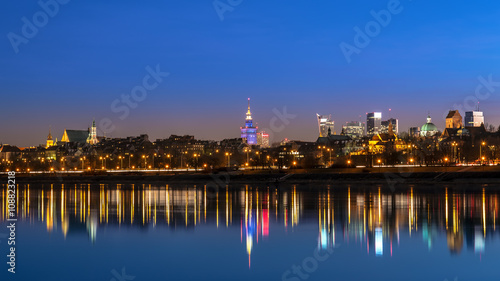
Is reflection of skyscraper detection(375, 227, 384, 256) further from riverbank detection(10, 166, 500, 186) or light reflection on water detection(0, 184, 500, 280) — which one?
riverbank detection(10, 166, 500, 186)

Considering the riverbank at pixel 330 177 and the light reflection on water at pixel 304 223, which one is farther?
the riverbank at pixel 330 177

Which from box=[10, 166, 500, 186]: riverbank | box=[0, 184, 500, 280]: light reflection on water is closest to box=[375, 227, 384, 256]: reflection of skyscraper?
box=[0, 184, 500, 280]: light reflection on water

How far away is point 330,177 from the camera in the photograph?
85.7 metres

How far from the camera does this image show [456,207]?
1491 inches

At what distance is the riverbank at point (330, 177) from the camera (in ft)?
247

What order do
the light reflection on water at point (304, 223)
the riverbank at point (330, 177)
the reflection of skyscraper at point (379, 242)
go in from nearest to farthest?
the reflection of skyscraper at point (379, 242) < the light reflection on water at point (304, 223) < the riverbank at point (330, 177)

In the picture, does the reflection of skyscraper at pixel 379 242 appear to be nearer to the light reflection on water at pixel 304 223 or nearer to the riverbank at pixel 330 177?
the light reflection on water at pixel 304 223

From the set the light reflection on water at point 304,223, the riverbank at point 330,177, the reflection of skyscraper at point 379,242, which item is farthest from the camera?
the riverbank at point 330,177

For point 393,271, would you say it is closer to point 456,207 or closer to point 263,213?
point 263,213

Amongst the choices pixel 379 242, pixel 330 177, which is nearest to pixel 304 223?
pixel 379 242

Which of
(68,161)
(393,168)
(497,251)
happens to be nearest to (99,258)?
(497,251)

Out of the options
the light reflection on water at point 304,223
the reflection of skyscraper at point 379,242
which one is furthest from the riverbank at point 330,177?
the reflection of skyscraper at point 379,242

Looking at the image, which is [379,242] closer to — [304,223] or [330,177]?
[304,223]

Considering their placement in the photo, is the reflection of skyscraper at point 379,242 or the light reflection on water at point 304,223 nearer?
the reflection of skyscraper at point 379,242
